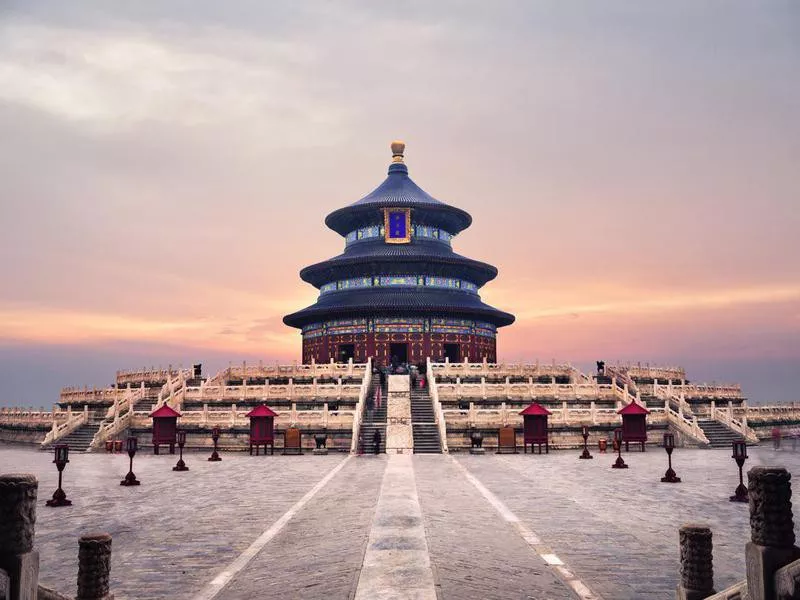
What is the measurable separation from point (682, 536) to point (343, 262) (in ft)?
176

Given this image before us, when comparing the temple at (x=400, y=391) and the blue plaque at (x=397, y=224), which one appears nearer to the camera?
the temple at (x=400, y=391)

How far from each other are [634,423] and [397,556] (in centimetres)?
2465

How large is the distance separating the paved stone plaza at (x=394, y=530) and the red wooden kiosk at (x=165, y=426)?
7795mm

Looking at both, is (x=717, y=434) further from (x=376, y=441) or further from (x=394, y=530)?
(x=394, y=530)

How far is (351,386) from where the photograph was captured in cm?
3834

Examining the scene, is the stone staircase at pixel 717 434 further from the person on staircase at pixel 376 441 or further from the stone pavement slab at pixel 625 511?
the person on staircase at pixel 376 441

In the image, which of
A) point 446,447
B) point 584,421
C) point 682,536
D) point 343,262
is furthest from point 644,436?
point 343,262

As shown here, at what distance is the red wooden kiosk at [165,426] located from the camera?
105 ft

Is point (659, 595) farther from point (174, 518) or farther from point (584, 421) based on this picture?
point (584, 421)

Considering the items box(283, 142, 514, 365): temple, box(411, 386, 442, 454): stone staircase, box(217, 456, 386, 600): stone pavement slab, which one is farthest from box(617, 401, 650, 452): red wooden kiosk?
box(283, 142, 514, 365): temple

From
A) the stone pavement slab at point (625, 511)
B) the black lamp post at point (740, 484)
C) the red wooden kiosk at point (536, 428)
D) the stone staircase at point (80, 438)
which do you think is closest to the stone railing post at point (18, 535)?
the stone pavement slab at point (625, 511)

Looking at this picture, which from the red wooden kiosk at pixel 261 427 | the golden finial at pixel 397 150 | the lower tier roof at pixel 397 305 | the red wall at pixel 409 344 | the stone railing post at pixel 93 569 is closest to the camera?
the stone railing post at pixel 93 569

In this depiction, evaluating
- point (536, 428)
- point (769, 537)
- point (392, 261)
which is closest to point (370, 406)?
point (536, 428)

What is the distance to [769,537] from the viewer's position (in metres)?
5.83
